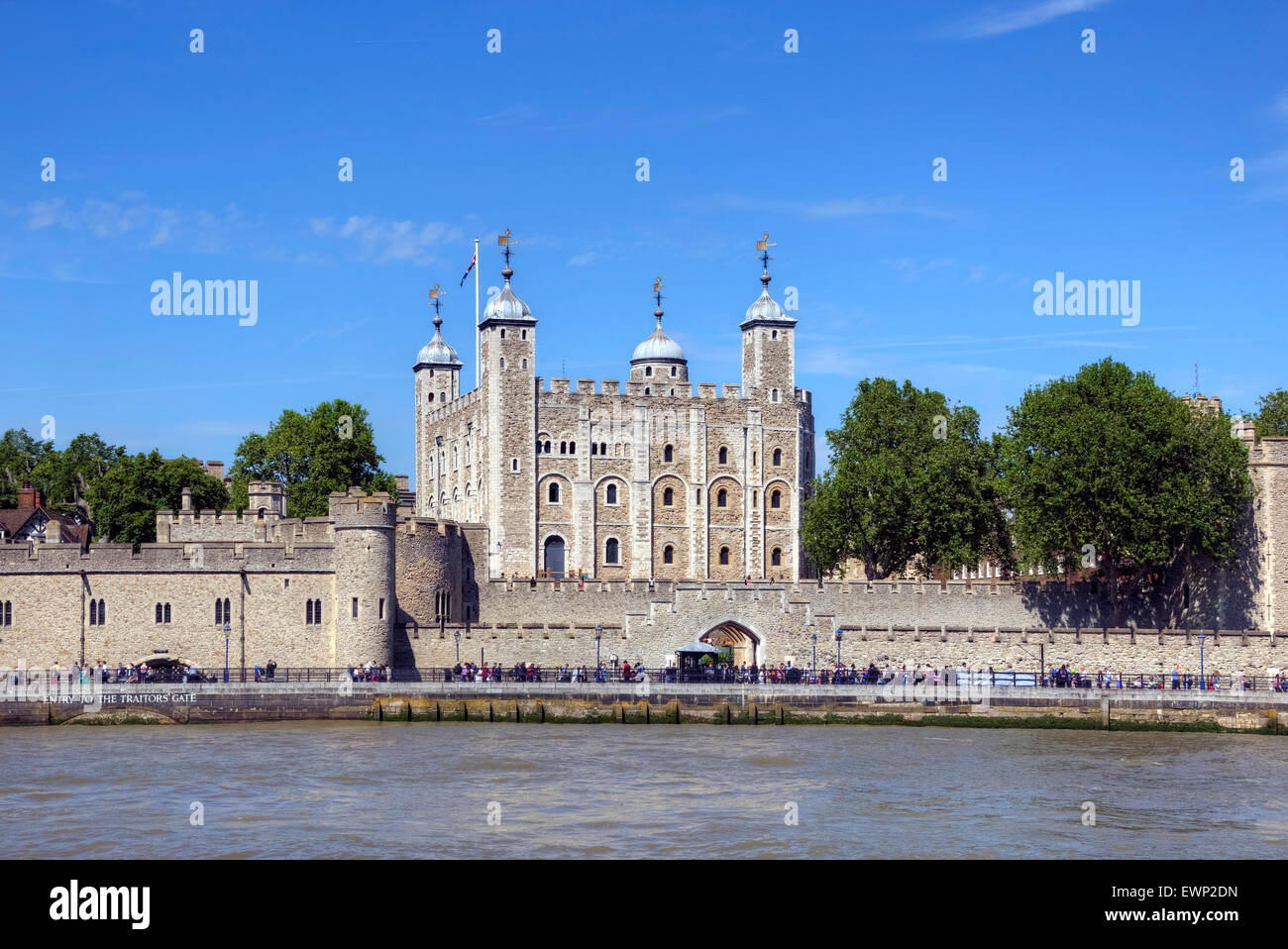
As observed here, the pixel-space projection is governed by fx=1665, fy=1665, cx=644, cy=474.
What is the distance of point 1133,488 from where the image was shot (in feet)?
182

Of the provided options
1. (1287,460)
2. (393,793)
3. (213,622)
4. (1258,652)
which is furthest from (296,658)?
(1287,460)

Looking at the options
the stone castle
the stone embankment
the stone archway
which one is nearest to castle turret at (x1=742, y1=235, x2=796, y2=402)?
the stone castle

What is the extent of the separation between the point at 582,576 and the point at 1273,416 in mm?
35189

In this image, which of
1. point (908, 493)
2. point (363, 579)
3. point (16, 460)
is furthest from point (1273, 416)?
point (16, 460)

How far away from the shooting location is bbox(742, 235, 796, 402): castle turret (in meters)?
77.8

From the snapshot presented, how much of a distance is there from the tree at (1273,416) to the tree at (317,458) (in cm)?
3971

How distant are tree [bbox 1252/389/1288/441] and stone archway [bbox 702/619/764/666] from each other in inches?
1142

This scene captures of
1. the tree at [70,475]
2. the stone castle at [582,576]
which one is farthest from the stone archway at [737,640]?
the tree at [70,475]

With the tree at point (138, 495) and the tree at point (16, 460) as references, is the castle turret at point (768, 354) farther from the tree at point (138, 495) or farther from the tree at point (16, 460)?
the tree at point (16, 460)

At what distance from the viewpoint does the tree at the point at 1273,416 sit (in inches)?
2945

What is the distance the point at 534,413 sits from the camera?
73.2 meters

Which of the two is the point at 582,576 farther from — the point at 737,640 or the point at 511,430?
the point at 511,430

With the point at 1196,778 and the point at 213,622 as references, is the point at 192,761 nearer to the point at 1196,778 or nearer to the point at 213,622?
the point at 213,622
